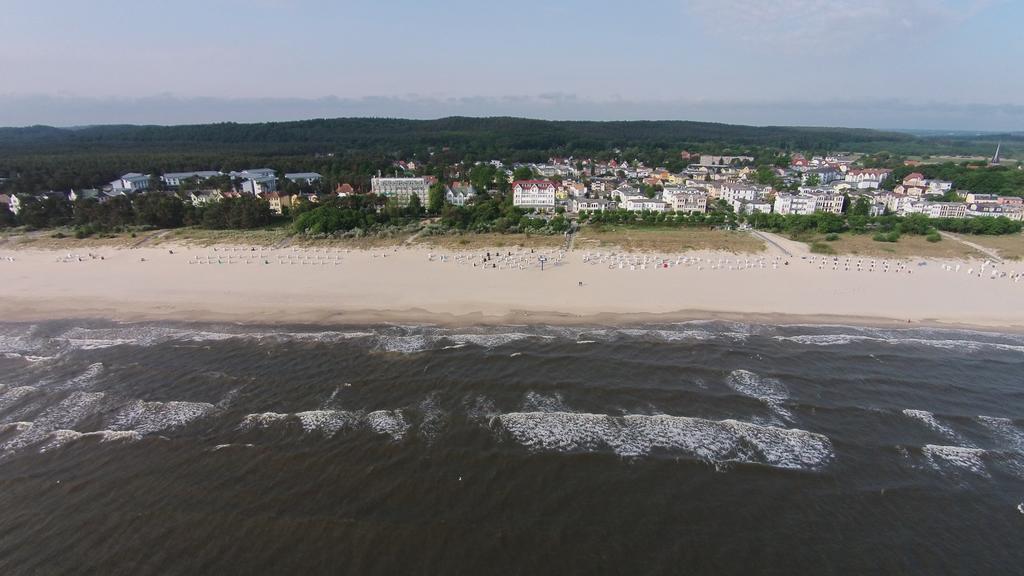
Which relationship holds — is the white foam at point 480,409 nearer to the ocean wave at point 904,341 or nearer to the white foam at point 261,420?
the white foam at point 261,420

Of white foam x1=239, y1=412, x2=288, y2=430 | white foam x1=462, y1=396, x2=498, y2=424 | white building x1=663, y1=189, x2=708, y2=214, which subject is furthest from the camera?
white building x1=663, y1=189, x2=708, y2=214

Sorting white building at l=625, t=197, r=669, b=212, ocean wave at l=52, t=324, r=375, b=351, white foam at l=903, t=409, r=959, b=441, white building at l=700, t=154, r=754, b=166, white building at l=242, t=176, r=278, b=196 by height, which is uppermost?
white building at l=700, t=154, r=754, b=166

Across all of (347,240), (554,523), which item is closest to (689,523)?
(554,523)

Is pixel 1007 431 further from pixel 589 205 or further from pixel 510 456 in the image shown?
pixel 589 205

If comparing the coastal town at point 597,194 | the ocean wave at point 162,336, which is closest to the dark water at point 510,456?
the ocean wave at point 162,336

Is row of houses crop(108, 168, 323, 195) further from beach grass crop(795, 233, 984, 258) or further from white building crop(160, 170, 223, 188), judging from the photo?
beach grass crop(795, 233, 984, 258)

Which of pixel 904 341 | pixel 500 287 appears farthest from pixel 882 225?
pixel 500 287

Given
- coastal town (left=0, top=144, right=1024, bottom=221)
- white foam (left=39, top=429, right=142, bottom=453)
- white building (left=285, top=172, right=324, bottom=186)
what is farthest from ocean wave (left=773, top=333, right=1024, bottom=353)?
white building (left=285, top=172, right=324, bottom=186)
